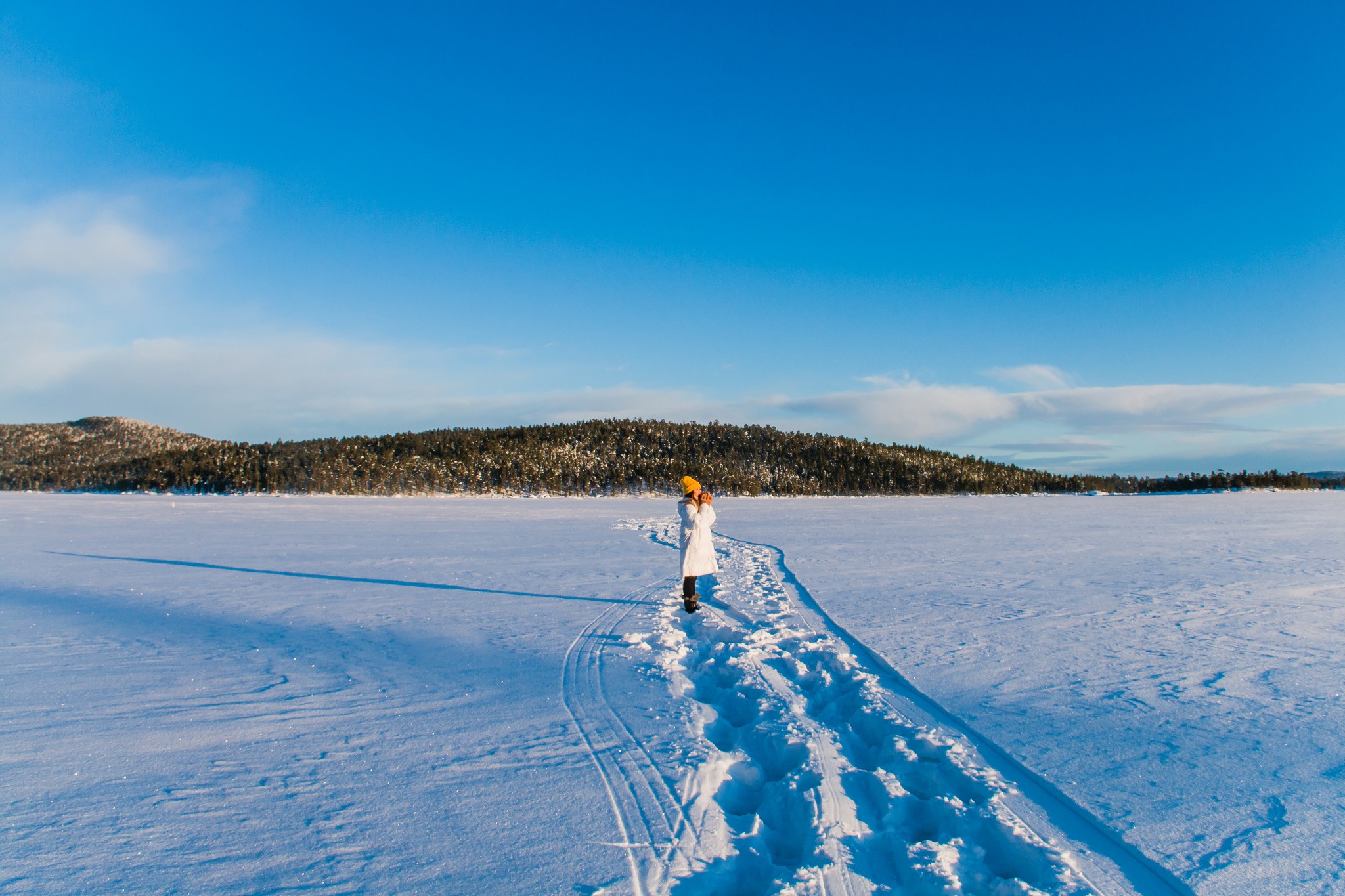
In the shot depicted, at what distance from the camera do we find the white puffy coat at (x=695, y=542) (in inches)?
348

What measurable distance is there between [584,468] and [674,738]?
275 ft

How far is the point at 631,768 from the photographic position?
13.3 ft

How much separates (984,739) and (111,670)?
7.05 m

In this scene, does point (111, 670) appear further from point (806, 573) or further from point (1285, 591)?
point (1285, 591)

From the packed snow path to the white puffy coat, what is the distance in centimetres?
262

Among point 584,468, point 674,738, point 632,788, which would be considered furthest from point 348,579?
point 584,468

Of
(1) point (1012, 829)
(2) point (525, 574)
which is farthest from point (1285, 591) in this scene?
(2) point (525, 574)

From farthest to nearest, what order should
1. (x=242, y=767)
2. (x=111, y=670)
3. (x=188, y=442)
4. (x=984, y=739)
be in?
(x=188, y=442) < (x=111, y=670) < (x=984, y=739) < (x=242, y=767)

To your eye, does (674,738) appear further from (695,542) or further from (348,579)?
(348,579)

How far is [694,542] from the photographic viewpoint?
8875 millimetres

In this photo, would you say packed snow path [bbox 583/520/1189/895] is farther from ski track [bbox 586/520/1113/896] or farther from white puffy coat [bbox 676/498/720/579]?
white puffy coat [bbox 676/498/720/579]

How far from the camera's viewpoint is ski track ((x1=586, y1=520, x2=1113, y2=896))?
299 centimetres

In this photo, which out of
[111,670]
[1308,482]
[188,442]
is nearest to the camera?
[111,670]

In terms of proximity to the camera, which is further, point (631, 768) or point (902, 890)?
point (631, 768)
